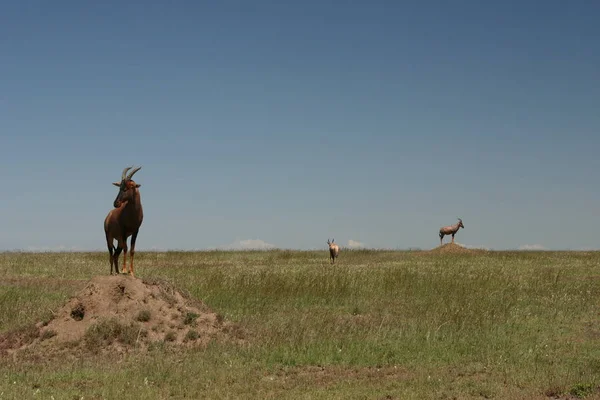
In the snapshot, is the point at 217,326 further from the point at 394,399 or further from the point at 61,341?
the point at 394,399

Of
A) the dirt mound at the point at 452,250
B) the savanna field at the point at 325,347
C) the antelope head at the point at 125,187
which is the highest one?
the antelope head at the point at 125,187

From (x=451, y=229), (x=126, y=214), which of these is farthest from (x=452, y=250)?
(x=126, y=214)

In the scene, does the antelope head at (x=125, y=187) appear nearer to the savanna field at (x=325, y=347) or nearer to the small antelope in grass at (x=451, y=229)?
the savanna field at (x=325, y=347)

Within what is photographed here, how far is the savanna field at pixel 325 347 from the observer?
A: 35.9ft

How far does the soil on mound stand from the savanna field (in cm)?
5

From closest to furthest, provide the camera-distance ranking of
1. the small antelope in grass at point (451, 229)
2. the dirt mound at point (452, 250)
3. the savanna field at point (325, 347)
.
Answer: the savanna field at point (325, 347) → the dirt mound at point (452, 250) → the small antelope in grass at point (451, 229)

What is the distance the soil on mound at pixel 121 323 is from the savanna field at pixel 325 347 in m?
0.05

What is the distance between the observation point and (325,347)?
1370 centimetres

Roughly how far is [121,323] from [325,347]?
186 inches

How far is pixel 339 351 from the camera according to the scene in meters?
13.4

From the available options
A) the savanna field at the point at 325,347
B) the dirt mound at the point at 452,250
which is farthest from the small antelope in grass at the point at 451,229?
the savanna field at the point at 325,347

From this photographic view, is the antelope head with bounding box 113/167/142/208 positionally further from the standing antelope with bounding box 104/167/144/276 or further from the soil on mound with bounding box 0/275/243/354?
the soil on mound with bounding box 0/275/243/354

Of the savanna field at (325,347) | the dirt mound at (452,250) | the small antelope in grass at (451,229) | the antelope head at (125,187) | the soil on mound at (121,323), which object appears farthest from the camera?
the small antelope in grass at (451,229)

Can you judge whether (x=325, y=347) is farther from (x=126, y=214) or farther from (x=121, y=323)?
(x=126, y=214)
